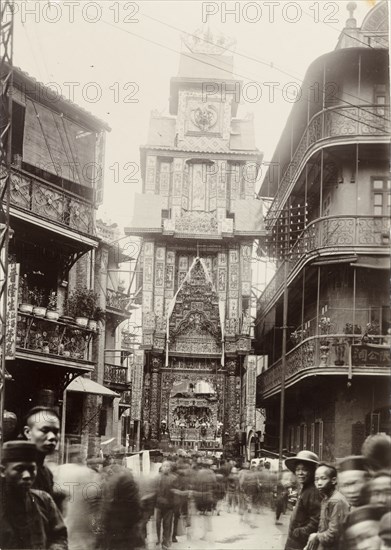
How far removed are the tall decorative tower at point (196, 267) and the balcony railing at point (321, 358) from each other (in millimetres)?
557

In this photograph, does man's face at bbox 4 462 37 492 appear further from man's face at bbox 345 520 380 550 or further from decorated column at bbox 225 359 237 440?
decorated column at bbox 225 359 237 440

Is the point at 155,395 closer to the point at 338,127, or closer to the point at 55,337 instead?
the point at 55,337

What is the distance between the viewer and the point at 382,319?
1352cm

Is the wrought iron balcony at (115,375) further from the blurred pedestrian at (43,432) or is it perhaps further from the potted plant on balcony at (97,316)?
the blurred pedestrian at (43,432)

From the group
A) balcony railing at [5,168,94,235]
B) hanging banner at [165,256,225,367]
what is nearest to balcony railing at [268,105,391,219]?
hanging banner at [165,256,225,367]

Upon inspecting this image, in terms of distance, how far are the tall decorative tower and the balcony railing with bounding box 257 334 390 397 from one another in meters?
0.56

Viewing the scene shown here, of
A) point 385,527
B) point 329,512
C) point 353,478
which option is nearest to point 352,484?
point 353,478

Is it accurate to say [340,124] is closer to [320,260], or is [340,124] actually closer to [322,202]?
[322,202]

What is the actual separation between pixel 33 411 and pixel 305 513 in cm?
361

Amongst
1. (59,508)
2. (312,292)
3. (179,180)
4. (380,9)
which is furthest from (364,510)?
(380,9)

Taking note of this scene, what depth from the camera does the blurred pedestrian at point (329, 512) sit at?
10234 mm

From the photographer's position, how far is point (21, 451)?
1063 centimetres

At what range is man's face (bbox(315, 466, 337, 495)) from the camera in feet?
34.7

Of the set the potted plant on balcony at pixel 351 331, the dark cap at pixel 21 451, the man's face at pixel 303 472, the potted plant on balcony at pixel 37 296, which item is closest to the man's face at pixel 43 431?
the dark cap at pixel 21 451
